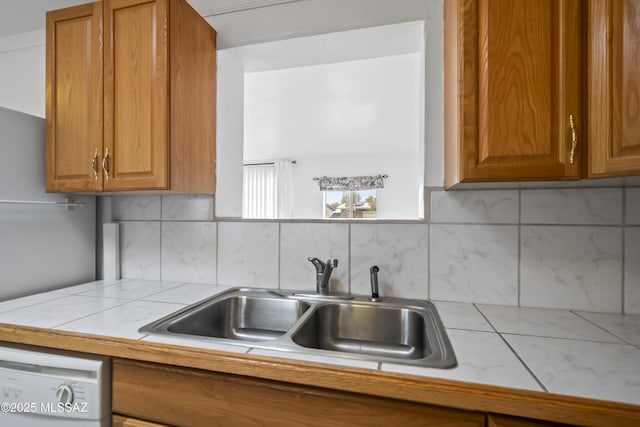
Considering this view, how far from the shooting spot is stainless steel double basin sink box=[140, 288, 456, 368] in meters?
0.98

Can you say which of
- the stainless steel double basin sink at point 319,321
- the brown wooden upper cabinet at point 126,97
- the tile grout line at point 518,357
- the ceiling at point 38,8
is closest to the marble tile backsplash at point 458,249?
the stainless steel double basin sink at point 319,321

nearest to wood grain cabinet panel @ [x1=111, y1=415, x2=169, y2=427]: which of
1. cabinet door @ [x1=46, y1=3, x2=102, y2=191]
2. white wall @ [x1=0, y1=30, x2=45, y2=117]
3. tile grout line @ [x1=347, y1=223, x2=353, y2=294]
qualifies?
tile grout line @ [x1=347, y1=223, x2=353, y2=294]

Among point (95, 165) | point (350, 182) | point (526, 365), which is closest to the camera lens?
point (526, 365)

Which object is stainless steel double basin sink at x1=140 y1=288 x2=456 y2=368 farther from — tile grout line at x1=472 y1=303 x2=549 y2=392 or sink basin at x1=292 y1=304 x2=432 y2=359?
tile grout line at x1=472 y1=303 x2=549 y2=392

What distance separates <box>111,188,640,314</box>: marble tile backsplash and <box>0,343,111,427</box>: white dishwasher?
64cm

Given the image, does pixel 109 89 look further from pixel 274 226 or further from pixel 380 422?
pixel 380 422

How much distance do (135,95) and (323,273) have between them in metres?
1.03

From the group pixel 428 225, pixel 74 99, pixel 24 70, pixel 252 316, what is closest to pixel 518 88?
pixel 428 225

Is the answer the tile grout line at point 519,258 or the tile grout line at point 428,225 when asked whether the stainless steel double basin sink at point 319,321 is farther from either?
the tile grout line at point 519,258

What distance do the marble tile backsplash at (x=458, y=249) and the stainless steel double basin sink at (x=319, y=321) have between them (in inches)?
4.5

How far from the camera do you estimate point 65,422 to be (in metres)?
0.82

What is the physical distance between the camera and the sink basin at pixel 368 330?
3.47 ft

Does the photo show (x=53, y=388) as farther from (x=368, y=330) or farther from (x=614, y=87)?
(x=614, y=87)

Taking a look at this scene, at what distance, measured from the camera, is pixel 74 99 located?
1.25 meters
